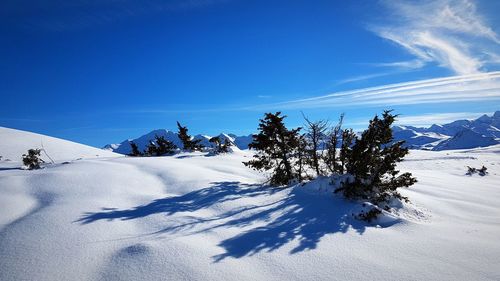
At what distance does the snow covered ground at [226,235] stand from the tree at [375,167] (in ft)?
2.37

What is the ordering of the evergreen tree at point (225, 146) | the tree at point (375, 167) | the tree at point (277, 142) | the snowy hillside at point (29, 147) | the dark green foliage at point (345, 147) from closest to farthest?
the tree at point (375, 167), the dark green foliage at point (345, 147), the tree at point (277, 142), the evergreen tree at point (225, 146), the snowy hillside at point (29, 147)

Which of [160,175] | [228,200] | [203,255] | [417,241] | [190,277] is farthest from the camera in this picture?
[160,175]

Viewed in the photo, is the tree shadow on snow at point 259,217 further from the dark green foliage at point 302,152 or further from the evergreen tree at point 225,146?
the evergreen tree at point 225,146

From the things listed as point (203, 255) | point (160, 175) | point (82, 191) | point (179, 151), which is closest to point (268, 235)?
point (203, 255)

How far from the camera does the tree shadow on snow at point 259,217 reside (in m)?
6.60

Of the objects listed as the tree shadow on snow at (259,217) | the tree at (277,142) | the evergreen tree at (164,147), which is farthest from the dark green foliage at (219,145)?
the tree shadow on snow at (259,217)

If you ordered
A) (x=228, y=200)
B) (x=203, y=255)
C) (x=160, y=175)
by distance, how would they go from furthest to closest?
(x=160, y=175)
(x=228, y=200)
(x=203, y=255)

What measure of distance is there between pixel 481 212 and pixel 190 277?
986 cm

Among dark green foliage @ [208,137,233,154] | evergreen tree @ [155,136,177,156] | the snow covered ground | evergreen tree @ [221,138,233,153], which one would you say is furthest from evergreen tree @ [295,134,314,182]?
evergreen tree @ [155,136,177,156]

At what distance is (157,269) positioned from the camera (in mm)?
5250

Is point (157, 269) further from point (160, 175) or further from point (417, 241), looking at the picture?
point (160, 175)

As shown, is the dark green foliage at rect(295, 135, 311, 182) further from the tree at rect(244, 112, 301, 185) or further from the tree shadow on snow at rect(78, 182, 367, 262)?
the tree shadow on snow at rect(78, 182, 367, 262)

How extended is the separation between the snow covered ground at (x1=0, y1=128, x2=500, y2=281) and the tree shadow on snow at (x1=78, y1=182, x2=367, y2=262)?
0.10 feet

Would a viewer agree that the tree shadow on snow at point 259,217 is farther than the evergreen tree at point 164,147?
No
